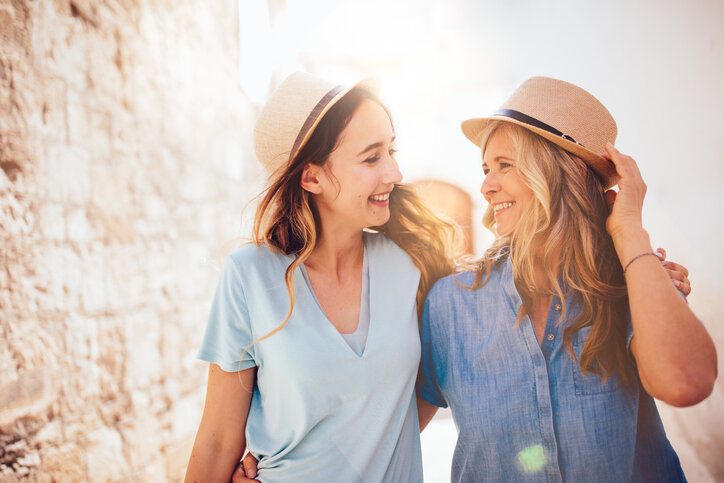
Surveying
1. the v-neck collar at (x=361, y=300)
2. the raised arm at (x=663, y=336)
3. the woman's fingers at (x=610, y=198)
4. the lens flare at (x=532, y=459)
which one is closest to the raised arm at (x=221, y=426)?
the v-neck collar at (x=361, y=300)

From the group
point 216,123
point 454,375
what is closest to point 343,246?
point 454,375

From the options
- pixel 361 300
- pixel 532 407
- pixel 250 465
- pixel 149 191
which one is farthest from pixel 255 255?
pixel 149 191

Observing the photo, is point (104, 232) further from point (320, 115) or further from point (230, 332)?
point (320, 115)

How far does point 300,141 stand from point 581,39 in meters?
2.82

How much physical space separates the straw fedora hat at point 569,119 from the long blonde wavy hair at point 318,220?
21.7 inches

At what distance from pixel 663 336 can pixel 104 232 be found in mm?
2562

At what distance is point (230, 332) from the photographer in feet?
4.90

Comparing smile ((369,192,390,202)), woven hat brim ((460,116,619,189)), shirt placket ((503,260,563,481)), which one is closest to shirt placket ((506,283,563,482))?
shirt placket ((503,260,563,481))

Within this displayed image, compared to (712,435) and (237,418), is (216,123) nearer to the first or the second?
(237,418)

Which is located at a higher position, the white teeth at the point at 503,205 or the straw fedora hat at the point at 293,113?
the straw fedora hat at the point at 293,113

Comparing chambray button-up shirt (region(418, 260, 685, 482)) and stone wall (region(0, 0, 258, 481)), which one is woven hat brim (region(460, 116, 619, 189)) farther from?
stone wall (region(0, 0, 258, 481))

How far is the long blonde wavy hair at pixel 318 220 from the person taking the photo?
166 cm

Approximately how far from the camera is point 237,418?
155 cm

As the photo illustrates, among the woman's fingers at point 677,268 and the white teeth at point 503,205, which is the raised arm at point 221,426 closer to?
the white teeth at point 503,205
